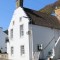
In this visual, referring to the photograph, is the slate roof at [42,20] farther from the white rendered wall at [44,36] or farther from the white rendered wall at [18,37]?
the white rendered wall at [18,37]

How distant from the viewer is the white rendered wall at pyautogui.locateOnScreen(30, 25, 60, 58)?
34.5 m

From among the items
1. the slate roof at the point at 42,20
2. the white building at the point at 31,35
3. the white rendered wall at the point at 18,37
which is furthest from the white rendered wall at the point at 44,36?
the white rendered wall at the point at 18,37

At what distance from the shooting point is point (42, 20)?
37.1 m

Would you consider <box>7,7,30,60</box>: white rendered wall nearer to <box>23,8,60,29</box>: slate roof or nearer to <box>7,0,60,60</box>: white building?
<box>7,0,60,60</box>: white building

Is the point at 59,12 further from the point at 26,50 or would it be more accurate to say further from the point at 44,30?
the point at 26,50

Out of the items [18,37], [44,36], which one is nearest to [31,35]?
[44,36]

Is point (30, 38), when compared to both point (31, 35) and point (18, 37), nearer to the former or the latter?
point (31, 35)

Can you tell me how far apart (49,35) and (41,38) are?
1.78 m

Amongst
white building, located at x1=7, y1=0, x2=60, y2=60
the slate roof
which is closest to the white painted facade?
white building, located at x1=7, y1=0, x2=60, y2=60

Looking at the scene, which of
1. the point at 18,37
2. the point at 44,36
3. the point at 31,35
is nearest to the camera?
the point at 31,35

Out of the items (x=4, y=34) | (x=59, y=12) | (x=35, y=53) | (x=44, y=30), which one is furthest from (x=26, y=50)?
(x=4, y=34)

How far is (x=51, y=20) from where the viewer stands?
39125 mm

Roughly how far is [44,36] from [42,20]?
3.01 metres

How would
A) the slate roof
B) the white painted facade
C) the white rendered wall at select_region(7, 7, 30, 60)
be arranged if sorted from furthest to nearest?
the slate roof
the white rendered wall at select_region(7, 7, 30, 60)
the white painted facade
